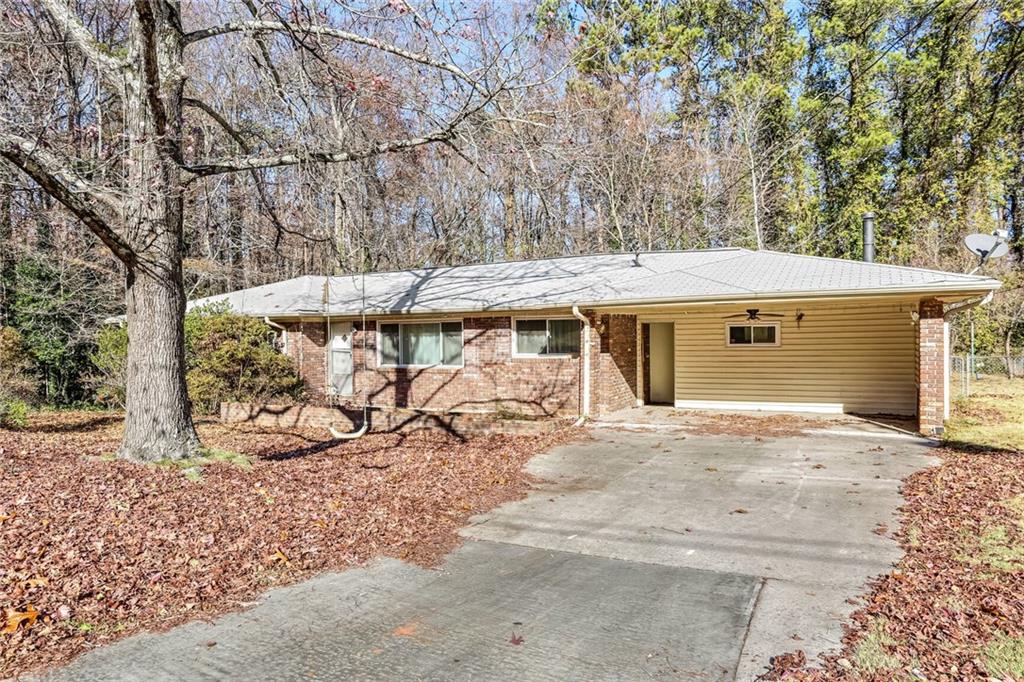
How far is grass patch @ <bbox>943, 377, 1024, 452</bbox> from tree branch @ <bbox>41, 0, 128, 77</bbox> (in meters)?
11.8

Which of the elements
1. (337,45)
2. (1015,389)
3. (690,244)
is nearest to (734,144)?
(690,244)

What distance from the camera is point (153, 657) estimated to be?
343 centimetres

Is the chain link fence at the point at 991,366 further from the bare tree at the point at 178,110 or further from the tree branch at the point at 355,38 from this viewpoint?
the tree branch at the point at 355,38

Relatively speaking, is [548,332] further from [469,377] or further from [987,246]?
[987,246]

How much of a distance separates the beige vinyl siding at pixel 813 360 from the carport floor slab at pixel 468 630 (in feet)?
28.4

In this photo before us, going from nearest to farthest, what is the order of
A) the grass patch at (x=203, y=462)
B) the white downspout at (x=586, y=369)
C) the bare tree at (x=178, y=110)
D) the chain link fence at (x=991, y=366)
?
the grass patch at (x=203, y=462), the bare tree at (x=178, y=110), the white downspout at (x=586, y=369), the chain link fence at (x=991, y=366)

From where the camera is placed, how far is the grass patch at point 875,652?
3.33 meters

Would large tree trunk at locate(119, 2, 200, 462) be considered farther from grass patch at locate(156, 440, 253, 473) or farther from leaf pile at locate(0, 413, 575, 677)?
leaf pile at locate(0, 413, 575, 677)

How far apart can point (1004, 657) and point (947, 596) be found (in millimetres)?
864

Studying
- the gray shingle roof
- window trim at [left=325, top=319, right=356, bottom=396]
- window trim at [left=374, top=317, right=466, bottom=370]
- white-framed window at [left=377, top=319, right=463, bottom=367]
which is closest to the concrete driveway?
the gray shingle roof

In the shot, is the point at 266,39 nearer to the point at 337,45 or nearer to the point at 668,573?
the point at 337,45

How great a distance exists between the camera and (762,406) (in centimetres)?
1379

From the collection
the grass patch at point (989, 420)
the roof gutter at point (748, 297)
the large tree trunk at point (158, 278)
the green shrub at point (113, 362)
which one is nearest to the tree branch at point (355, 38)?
the large tree trunk at point (158, 278)

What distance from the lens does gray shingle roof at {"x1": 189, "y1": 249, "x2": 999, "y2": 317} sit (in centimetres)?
1052
